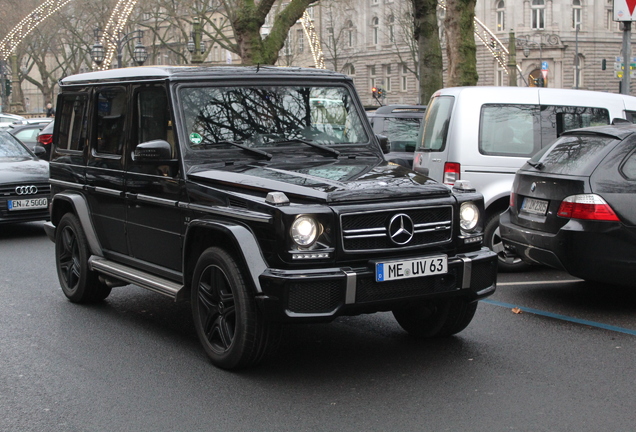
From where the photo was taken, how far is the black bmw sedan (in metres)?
7.68

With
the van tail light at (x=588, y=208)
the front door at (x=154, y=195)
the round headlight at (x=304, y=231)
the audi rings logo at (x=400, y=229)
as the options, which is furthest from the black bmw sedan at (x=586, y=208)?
the front door at (x=154, y=195)

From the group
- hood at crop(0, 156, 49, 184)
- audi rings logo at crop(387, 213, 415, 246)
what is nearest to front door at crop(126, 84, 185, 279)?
audi rings logo at crop(387, 213, 415, 246)

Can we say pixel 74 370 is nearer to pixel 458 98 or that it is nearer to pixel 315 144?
pixel 315 144

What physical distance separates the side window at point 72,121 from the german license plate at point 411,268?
367cm

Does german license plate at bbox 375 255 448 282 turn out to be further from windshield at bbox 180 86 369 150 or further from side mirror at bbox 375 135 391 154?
side mirror at bbox 375 135 391 154

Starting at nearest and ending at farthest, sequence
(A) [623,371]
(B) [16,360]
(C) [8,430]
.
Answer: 1. (C) [8,430]
2. (A) [623,371]
3. (B) [16,360]

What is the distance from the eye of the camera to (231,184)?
609 cm

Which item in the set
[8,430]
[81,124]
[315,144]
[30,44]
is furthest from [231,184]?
[30,44]

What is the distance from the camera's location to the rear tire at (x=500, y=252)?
33.4ft

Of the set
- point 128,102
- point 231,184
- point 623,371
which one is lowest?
point 623,371

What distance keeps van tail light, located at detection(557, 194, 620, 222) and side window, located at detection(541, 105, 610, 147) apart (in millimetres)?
2587

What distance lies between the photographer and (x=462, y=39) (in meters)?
20.9

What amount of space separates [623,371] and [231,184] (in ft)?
9.35

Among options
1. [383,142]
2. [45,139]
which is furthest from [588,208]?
[45,139]
